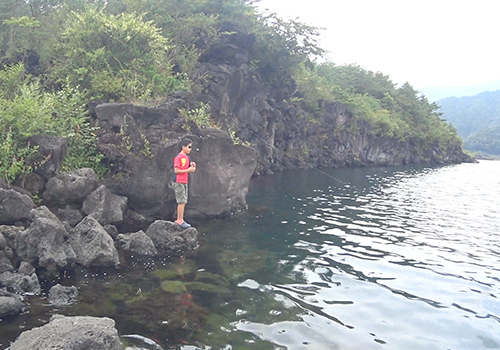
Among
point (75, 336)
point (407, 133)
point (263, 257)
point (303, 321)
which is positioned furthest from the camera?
point (407, 133)

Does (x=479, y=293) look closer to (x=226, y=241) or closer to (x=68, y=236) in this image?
(x=226, y=241)

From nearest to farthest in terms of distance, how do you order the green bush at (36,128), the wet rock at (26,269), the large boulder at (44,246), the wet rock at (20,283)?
the wet rock at (20,283) < the wet rock at (26,269) < the large boulder at (44,246) < the green bush at (36,128)

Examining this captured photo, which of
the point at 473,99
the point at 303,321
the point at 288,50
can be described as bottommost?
the point at 303,321

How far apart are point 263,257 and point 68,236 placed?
4386mm

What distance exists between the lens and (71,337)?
185 inches

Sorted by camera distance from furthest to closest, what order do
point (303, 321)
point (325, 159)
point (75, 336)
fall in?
point (325, 159) → point (303, 321) → point (75, 336)

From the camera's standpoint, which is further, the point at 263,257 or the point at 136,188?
the point at 136,188

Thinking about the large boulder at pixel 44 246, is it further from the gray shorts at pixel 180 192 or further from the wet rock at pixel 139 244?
the gray shorts at pixel 180 192

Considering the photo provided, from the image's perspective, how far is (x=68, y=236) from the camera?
858 cm

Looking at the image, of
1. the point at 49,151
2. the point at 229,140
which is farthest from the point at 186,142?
the point at 49,151

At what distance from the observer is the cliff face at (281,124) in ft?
86.1

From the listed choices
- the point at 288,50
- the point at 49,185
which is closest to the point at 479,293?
the point at 49,185

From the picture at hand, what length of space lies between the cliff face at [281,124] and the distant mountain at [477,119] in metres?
66.0

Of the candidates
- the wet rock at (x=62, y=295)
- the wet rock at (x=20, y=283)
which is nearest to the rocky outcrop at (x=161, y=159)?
the wet rock at (x=20, y=283)
